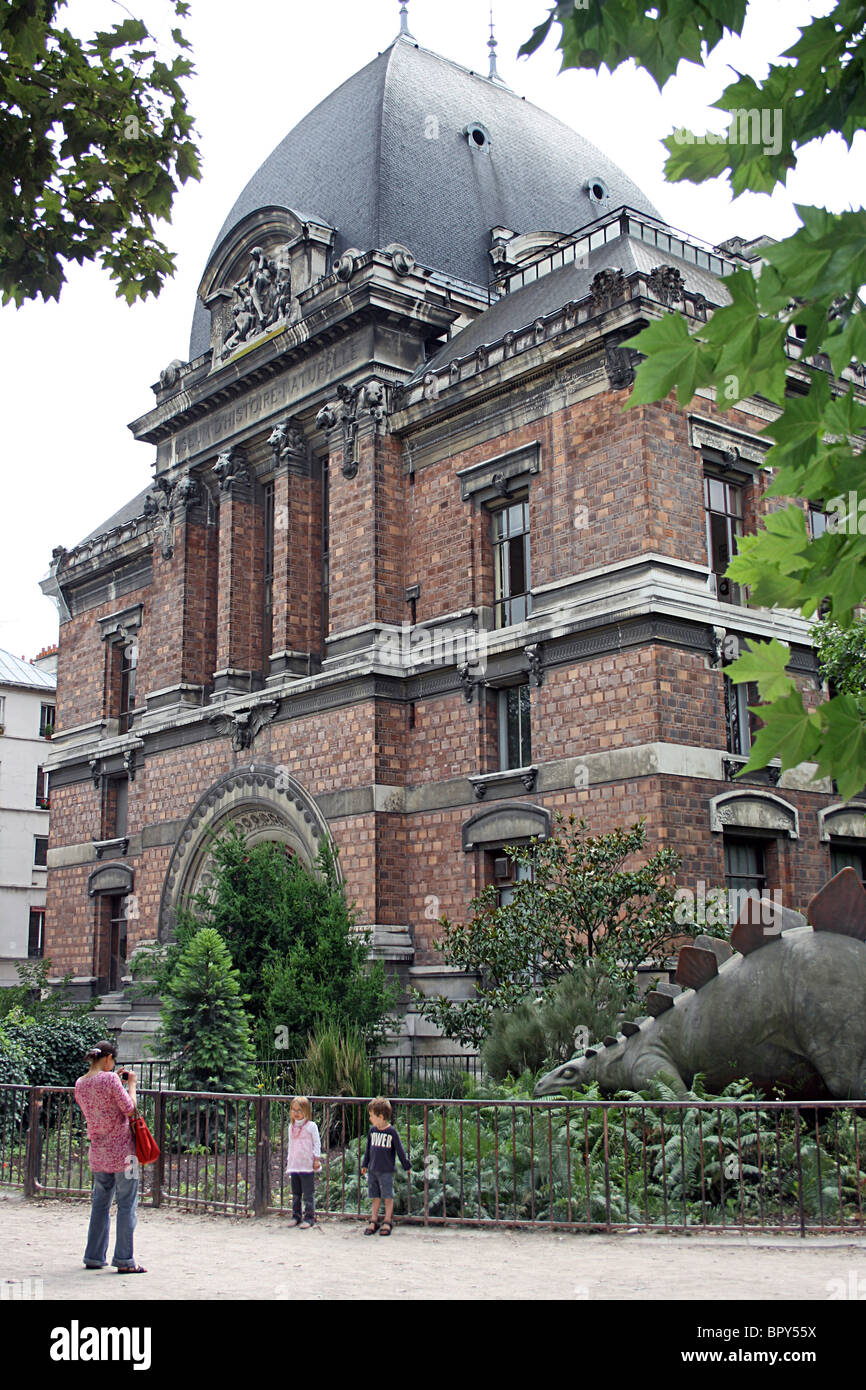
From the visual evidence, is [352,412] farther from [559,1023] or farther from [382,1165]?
[382,1165]

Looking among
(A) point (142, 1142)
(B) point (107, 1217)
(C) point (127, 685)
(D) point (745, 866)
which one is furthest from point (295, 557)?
(B) point (107, 1217)

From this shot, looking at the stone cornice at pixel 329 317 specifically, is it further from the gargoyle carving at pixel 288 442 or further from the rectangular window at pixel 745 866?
the rectangular window at pixel 745 866

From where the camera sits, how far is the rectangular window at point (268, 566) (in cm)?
2855

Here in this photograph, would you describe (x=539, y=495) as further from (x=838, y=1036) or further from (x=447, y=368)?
(x=838, y=1036)

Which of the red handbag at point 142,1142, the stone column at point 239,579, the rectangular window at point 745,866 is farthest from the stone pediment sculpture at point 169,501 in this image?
the red handbag at point 142,1142

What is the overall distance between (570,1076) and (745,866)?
26.9 ft

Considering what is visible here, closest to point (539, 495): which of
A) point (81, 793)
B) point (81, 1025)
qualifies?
point (81, 1025)

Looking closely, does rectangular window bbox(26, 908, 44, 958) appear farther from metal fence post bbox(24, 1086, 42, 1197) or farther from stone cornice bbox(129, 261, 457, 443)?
metal fence post bbox(24, 1086, 42, 1197)

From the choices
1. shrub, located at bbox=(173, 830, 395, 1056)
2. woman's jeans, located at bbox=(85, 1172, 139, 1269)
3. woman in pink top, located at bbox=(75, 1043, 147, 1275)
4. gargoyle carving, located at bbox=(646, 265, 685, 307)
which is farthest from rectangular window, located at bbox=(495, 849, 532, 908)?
woman's jeans, located at bbox=(85, 1172, 139, 1269)

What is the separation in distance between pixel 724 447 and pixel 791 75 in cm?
1814

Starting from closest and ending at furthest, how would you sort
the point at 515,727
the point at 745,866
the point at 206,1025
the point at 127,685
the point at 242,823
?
the point at 206,1025, the point at 745,866, the point at 515,727, the point at 242,823, the point at 127,685

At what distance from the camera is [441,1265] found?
9391mm

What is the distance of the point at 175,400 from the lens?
30375 mm

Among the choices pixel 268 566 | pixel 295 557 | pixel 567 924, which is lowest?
pixel 567 924
